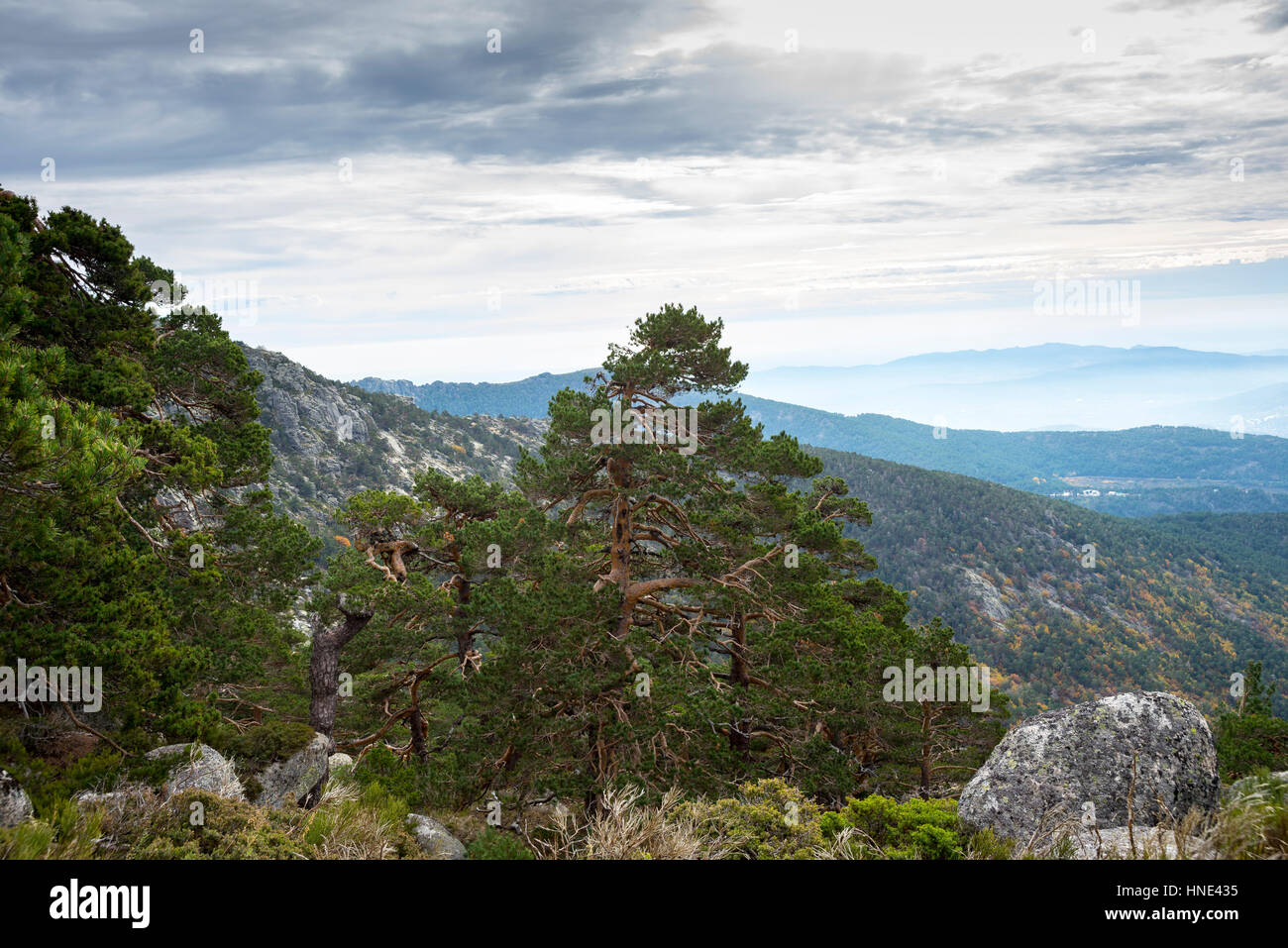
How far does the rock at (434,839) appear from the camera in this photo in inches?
423

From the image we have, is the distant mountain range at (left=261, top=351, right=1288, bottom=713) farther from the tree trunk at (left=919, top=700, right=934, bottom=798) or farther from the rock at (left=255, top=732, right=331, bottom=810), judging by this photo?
the tree trunk at (left=919, top=700, right=934, bottom=798)

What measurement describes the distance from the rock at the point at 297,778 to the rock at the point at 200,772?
4.31 feet

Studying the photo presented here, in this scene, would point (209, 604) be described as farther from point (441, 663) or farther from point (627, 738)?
point (627, 738)

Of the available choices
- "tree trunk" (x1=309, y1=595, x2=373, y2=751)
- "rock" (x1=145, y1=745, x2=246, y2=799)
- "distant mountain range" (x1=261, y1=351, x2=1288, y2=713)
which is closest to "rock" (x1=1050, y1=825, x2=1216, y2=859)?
"rock" (x1=145, y1=745, x2=246, y2=799)

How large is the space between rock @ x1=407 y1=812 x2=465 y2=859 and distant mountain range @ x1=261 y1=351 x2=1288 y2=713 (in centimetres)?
9333

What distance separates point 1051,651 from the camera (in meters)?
139

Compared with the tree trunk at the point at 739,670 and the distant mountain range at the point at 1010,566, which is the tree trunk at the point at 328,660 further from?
the distant mountain range at the point at 1010,566

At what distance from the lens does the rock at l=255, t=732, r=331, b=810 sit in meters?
11.2

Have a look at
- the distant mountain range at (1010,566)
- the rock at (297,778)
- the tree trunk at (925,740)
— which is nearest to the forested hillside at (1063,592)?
the distant mountain range at (1010,566)

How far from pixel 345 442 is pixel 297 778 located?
138 metres

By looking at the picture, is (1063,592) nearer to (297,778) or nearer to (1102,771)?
(1102,771)

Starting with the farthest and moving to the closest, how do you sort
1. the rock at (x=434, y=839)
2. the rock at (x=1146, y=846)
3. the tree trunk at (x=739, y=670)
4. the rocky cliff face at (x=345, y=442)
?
1. the rocky cliff face at (x=345, y=442)
2. the tree trunk at (x=739, y=670)
3. the rock at (x=434, y=839)
4. the rock at (x=1146, y=846)
